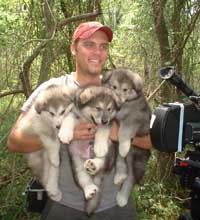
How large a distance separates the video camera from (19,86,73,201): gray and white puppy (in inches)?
20.6

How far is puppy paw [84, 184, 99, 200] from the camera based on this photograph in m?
2.27

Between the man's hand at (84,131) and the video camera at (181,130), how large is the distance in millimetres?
331

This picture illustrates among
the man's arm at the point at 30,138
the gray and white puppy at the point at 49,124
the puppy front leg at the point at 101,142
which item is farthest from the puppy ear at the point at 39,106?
the puppy front leg at the point at 101,142

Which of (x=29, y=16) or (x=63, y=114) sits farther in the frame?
(x=29, y=16)

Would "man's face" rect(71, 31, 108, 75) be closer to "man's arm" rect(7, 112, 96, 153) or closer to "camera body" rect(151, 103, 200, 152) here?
"man's arm" rect(7, 112, 96, 153)

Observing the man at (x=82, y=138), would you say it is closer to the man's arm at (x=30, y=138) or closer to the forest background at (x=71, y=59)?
the man's arm at (x=30, y=138)

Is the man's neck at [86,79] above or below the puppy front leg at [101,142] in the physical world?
above

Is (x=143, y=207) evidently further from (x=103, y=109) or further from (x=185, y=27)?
(x=103, y=109)

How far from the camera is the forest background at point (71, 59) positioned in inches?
151

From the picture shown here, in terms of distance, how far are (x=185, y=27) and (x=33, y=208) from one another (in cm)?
298

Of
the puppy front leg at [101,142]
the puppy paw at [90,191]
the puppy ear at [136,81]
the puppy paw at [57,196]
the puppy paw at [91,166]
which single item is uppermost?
the puppy ear at [136,81]

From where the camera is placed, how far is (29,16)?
4.08m

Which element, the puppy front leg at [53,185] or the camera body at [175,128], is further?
the puppy front leg at [53,185]

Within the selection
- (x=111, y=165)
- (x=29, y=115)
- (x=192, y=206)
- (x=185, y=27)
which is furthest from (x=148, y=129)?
(x=185, y=27)
